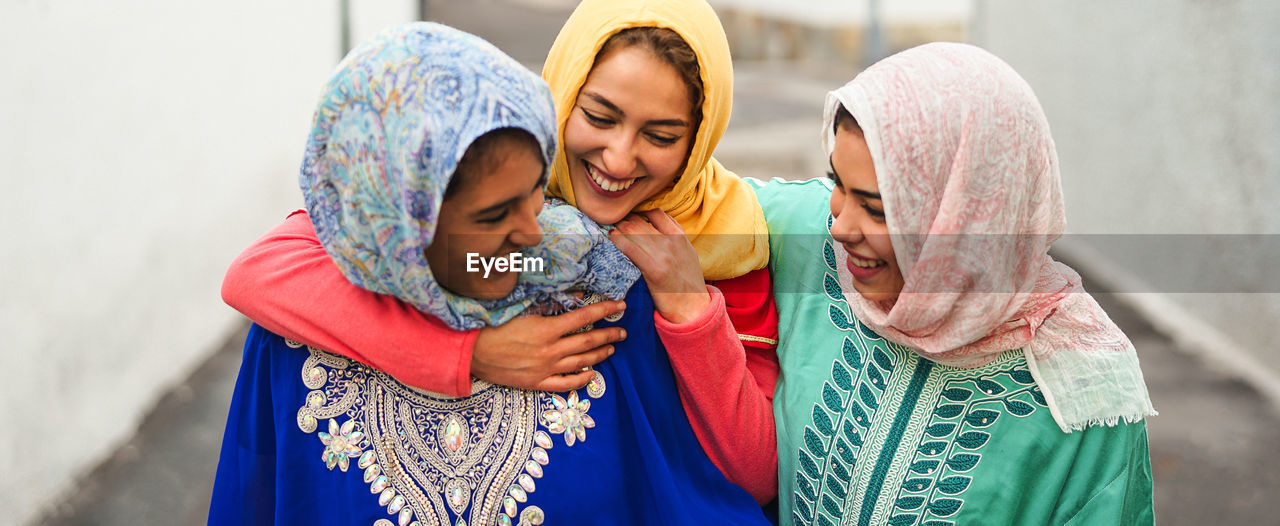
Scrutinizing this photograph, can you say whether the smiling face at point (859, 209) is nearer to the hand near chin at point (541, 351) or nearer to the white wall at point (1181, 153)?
the hand near chin at point (541, 351)

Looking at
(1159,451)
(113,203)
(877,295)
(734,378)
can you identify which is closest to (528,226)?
(734,378)

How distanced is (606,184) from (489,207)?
34 cm

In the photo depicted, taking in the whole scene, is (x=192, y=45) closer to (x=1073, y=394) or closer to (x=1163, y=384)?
(x=1073, y=394)

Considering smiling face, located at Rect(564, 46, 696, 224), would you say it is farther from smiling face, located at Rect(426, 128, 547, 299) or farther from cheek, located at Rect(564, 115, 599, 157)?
smiling face, located at Rect(426, 128, 547, 299)

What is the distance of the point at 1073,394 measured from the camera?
136 cm

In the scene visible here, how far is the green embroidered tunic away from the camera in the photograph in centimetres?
138

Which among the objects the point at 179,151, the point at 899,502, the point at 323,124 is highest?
the point at 323,124

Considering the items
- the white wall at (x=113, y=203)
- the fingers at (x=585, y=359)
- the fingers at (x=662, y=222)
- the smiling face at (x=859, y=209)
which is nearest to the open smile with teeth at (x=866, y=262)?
the smiling face at (x=859, y=209)

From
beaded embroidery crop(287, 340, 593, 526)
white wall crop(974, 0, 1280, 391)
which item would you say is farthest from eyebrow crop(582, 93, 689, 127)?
white wall crop(974, 0, 1280, 391)

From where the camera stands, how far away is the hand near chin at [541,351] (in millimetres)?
1338

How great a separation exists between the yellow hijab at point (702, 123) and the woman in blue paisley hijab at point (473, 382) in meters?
0.19

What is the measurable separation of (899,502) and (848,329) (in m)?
0.27

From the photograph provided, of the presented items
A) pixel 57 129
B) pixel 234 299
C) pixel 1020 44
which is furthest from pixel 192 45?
pixel 1020 44

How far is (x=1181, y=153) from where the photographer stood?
180 inches
